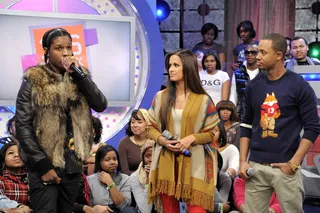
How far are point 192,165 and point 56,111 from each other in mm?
924

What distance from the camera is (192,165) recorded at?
313 cm

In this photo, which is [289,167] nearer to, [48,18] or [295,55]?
[295,55]

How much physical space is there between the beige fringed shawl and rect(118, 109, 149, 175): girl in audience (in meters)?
1.63

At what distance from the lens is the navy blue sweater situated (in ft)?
9.50

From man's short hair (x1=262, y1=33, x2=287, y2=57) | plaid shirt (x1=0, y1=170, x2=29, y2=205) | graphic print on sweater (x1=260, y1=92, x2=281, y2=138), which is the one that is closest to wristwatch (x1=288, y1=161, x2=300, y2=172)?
graphic print on sweater (x1=260, y1=92, x2=281, y2=138)

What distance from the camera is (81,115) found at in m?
2.65

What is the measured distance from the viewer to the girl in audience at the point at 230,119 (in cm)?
529

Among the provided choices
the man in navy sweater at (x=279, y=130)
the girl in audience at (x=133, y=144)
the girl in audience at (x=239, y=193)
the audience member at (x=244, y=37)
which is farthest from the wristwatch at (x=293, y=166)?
the audience member at (x=244, y=37)

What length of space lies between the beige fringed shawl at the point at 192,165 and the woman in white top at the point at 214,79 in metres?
2.95

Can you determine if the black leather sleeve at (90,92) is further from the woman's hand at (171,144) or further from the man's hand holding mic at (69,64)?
the woman's hand at (171,144)

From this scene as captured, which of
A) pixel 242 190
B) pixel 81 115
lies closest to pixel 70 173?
pixel 81 115

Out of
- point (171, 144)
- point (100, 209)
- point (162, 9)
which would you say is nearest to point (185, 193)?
point (171, 144)

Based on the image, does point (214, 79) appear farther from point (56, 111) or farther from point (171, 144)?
point (56, 111)

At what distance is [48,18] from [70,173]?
3244 mm
